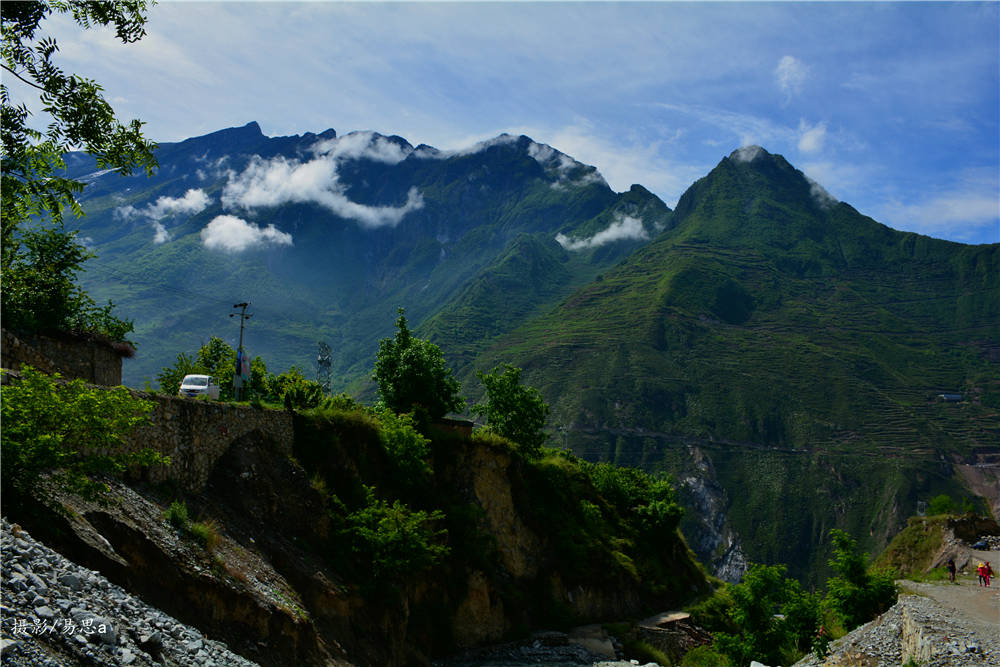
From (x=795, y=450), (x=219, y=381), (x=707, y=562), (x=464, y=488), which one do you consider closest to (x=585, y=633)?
(x=464, y=488)

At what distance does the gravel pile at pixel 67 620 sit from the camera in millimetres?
9586

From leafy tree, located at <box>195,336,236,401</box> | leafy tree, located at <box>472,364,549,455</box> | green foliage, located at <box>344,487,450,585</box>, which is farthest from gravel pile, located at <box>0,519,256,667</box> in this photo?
leafy tree, located at <box>472,364,549,455</box>

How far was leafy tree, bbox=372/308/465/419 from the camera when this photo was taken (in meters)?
44.9

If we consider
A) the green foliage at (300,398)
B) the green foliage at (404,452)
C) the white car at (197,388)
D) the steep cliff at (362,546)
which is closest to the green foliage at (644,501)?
the steep cliff at (362,546)

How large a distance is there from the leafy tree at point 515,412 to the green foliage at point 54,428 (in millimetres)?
40742

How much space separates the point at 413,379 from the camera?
147 ft

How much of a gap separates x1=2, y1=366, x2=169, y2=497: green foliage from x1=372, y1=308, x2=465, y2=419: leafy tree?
29.3 meters

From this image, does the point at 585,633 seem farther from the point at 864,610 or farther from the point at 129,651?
the point at 129,651

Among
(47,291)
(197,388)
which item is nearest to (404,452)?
(197,388)

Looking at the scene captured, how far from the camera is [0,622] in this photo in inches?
366

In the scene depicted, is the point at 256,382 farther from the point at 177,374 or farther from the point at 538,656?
the point at 538,656

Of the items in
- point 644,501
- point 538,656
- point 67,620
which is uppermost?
point 67,620

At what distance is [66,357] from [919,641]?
113 ft

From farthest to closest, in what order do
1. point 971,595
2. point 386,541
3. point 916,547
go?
point 916,547
point 971,595
point 386,541
